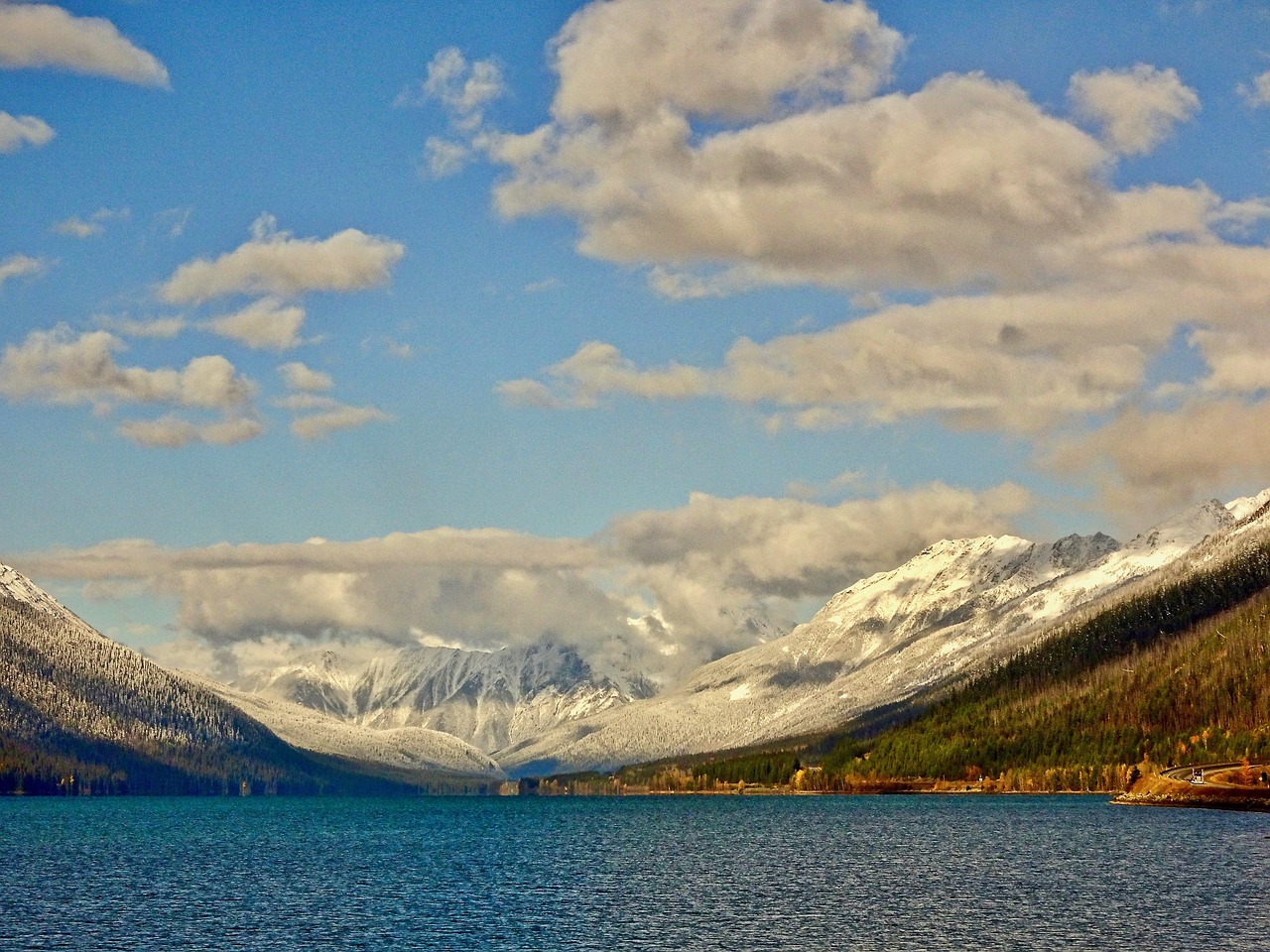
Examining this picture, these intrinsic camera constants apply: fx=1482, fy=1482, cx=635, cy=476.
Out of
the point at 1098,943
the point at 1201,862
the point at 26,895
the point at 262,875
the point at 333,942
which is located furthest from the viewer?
the point at 262,875

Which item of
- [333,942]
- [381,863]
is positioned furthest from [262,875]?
[333,942]

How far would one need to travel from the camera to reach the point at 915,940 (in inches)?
4181

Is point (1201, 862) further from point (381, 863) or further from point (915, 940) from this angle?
point (381, 863)

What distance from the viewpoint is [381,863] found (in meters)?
176

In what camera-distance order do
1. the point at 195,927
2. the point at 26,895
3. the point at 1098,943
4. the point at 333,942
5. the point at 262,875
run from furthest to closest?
the point at 262,875
the point at 26,895
the point at 195,927
the point at 333,942
the point at 1098,943

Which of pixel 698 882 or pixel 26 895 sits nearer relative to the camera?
pixel 26 895

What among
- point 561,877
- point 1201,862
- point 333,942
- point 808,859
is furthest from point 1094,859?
point 333,942

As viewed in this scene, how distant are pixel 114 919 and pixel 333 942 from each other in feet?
75.8

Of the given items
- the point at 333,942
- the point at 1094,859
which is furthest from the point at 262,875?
the point at 1094,859

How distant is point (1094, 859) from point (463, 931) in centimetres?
7342

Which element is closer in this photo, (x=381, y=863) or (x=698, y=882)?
(x=698, y=882)

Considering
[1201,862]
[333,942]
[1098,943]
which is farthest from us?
[1201,862]

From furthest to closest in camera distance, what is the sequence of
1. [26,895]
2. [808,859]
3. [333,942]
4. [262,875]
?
1. [808,859]
2. [262,875]
3. [26,895]
4. [333,942]

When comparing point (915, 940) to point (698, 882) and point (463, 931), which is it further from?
point (698, 882)
